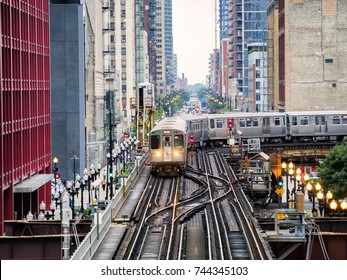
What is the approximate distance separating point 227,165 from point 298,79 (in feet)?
230

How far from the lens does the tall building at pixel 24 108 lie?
57688 mm

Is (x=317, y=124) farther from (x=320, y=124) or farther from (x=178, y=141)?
(x=178, y=141)

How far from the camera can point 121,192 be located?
176 ft

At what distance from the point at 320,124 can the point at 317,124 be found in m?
0.30

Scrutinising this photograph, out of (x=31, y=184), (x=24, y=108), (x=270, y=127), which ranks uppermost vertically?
(x=24, y=108)

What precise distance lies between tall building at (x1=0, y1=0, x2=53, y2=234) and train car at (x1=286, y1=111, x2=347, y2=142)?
1397 inches

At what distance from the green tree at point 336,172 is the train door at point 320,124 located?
22.6 meters

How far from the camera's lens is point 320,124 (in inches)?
4082

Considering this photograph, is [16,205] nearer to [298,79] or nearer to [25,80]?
[25,80]

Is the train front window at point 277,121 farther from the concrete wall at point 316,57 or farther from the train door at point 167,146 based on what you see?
the concrete wall at point 316,57

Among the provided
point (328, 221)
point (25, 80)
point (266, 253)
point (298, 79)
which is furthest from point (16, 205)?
point (298, 79)

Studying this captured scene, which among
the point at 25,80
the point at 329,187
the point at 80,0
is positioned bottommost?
the point at 329,187

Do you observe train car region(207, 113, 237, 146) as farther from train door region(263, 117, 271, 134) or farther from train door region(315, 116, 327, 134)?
train door region(315, 116, 327, 134)

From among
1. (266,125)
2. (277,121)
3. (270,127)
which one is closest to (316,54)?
(277,121)
